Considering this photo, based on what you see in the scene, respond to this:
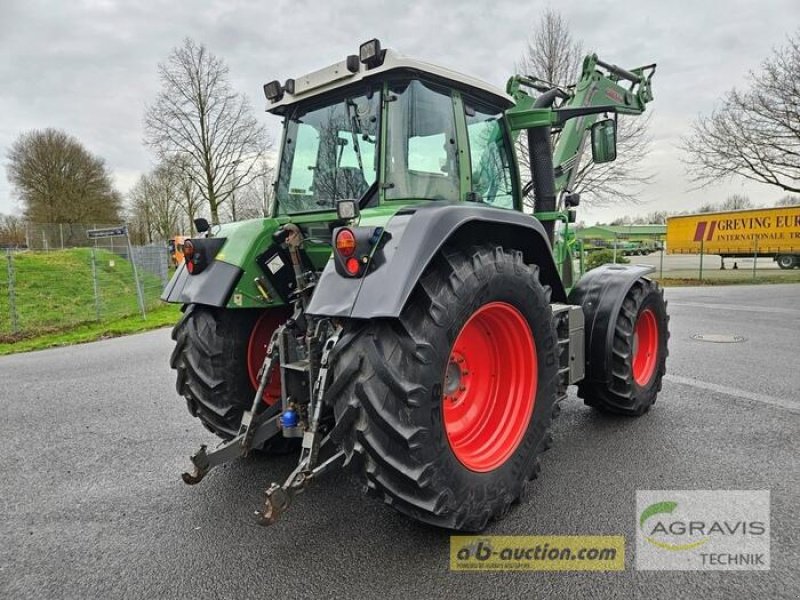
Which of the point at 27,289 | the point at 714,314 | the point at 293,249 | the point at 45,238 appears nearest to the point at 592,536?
the point at 293,249

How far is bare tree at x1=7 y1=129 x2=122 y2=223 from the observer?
38359 mm

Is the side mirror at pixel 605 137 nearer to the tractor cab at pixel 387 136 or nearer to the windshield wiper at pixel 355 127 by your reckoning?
the tractor cab at pixel 387 136

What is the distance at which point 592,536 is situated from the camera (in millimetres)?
2447

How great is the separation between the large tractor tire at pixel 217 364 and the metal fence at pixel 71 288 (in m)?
8.97

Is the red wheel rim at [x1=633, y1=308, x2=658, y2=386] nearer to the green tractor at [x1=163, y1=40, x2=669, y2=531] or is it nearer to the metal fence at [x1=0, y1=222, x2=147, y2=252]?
the green tractor at [x1=163, y1=40, x2=669, y2=531]

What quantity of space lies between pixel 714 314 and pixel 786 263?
19.3m

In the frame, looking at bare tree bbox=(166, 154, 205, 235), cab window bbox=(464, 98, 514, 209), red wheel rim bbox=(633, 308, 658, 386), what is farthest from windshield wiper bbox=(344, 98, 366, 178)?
bare tree bbox=(166, 154, 205, 235)

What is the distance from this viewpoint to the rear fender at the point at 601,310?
381 centimetres

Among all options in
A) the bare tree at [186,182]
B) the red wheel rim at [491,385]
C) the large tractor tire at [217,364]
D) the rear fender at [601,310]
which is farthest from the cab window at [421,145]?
the bare tree at [186,182]

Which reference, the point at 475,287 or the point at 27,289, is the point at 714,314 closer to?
the point at 475,287

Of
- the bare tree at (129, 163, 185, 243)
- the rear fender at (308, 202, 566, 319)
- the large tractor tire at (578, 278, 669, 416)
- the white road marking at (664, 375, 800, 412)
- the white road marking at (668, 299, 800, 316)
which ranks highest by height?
the bare tree at (129, 163, 185, 243)

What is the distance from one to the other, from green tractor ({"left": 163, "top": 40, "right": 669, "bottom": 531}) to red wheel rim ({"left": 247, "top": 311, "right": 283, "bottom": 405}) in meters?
0.01

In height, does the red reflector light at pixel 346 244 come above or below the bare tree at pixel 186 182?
below

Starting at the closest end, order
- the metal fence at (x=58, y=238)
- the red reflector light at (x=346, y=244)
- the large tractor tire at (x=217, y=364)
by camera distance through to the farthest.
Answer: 1. the red reflector light at (x=346, y=244)
2. the large tractor tire at (x=217, y=364)
3. the metal fence at (x=58, y=238)
